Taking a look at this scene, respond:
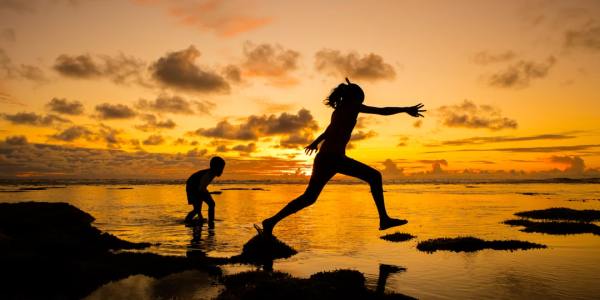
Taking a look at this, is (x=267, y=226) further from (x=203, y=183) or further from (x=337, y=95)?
(x=203, y=183)

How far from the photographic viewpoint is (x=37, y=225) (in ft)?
52.3

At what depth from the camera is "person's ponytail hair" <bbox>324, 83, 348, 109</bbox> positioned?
9.81 metres

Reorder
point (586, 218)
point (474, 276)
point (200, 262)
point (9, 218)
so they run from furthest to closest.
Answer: point (586, 218) < point (9, 218) < point (200, 262) < point (474, 276)

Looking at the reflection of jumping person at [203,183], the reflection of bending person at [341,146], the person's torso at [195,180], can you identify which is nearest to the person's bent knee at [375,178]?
the reflection of bending person at [341,146]

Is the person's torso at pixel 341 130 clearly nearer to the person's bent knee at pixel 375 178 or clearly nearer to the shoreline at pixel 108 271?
the person's bent knee at pixel 375 178

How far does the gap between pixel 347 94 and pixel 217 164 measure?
11781 mm

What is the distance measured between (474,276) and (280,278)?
498 centimetres

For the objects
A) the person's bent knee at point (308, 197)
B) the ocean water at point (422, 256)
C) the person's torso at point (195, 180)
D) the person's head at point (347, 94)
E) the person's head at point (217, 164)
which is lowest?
the ocean water at point (422, 256)

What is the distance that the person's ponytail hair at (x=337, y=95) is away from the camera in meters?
9.81

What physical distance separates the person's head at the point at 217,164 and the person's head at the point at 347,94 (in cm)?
1131

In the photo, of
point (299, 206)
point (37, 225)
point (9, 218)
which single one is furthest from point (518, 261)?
point (9, 218)

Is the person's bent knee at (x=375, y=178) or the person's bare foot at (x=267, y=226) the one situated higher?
the person's bent knee at (x=375, y=178)

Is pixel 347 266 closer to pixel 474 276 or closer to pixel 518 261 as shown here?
pixel 474 276

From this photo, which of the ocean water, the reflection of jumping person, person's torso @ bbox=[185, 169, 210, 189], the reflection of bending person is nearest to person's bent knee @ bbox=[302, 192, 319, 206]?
the reflection of bending person
